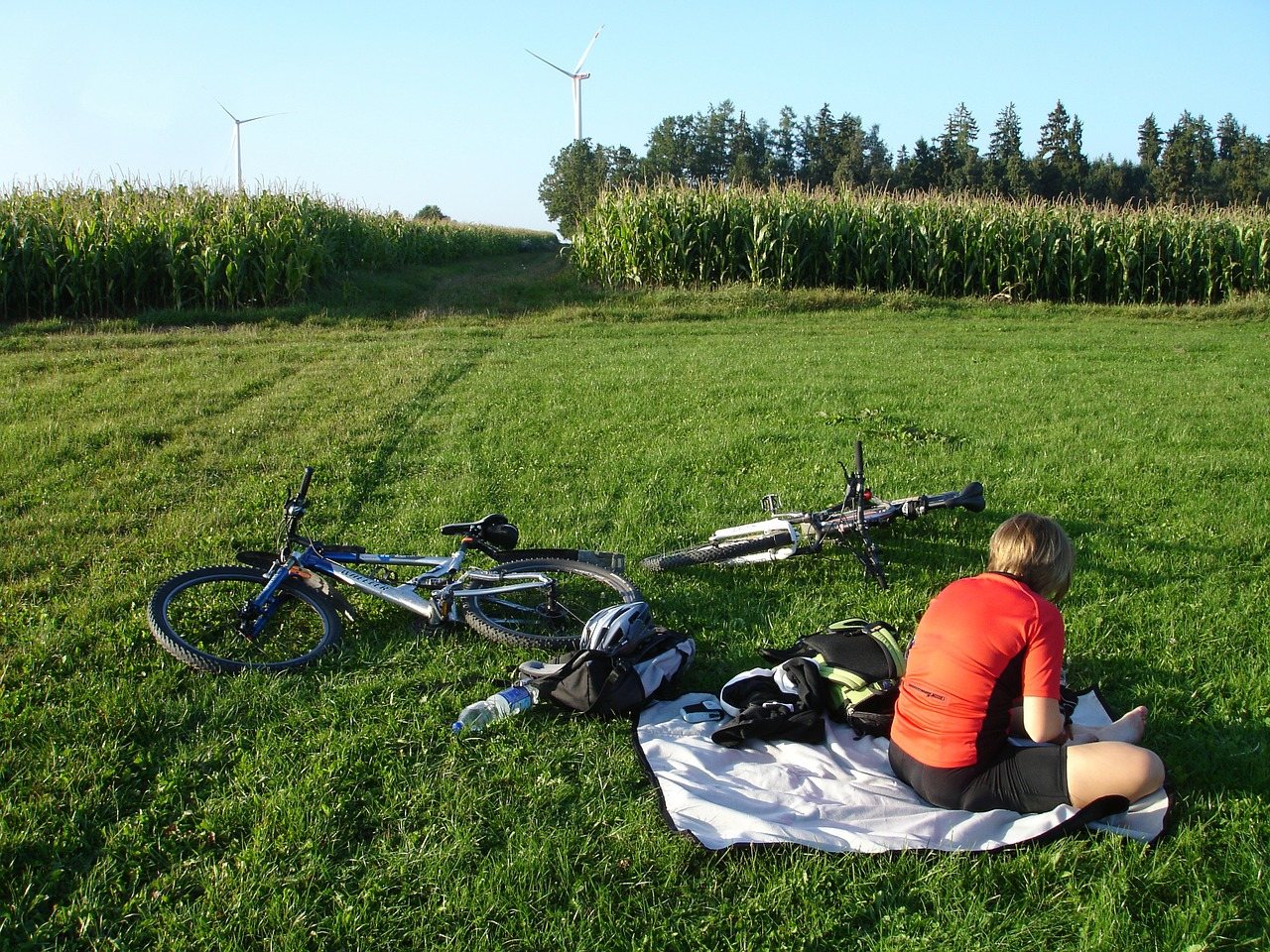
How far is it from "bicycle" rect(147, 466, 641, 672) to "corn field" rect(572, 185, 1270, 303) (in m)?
14.9

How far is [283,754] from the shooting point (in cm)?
392

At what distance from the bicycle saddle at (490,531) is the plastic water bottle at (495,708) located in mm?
1372

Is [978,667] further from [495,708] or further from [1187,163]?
[1187,163]

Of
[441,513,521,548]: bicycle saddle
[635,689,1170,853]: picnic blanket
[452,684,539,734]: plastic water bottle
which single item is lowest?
[635,689,1170,853]: picnic blanket

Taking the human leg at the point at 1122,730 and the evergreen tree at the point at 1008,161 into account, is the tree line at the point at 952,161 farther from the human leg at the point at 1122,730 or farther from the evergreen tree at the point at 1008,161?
the human leg at the point at 1122,730

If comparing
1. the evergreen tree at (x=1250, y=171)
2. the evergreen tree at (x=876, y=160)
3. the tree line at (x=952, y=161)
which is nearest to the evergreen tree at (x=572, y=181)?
the tree line at (x=952, y=161)

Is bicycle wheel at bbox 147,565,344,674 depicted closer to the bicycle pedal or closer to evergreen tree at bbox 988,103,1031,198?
the bicycle pedal

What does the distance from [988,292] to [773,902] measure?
18.8 m

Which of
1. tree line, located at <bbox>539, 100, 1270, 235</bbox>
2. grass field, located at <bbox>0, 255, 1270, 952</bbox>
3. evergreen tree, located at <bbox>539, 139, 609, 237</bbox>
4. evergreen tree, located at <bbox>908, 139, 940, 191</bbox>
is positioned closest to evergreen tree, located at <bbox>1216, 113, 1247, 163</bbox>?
tree line, located at <bbox>539, 100, 1270, 235</bbox>

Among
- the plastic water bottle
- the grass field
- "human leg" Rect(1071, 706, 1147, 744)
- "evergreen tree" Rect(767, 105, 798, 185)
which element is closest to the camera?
the grass field

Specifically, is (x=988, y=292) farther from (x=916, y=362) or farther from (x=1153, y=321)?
(x=916, y=362)

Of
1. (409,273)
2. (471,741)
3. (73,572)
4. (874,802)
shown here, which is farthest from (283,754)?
(409,273)

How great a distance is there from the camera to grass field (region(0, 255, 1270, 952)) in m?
3.12

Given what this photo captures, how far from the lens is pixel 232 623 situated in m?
5.05
